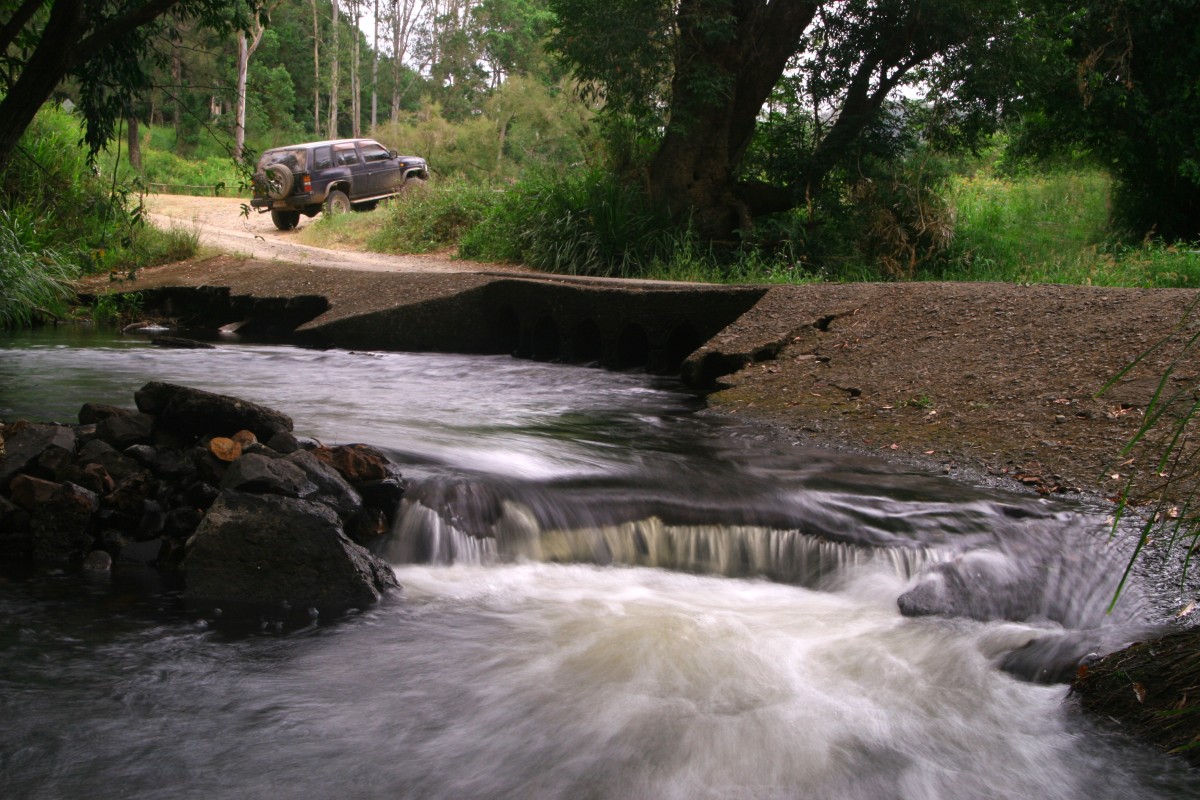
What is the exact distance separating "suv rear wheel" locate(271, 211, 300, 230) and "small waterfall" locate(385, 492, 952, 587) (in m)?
19.7

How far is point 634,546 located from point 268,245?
1500 centimetres

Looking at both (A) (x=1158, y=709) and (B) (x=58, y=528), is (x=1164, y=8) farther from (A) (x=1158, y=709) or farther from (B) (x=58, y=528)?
(B) (x=58, y=528)

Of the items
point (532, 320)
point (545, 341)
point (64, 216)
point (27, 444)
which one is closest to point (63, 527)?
point (27, 444)

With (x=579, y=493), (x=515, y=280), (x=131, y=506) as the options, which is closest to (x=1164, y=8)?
(x=515, y=280)

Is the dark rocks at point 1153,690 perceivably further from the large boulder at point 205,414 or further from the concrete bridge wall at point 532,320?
the concrete bridge wall at point 532,320

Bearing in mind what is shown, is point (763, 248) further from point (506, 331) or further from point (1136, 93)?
point (1136, 93)

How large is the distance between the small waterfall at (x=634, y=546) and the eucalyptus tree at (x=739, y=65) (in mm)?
8539

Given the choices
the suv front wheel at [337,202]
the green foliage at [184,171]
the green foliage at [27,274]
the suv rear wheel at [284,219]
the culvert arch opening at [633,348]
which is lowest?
the culvert arch opening at [633,348]

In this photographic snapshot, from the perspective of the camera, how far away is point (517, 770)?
3.38 meters

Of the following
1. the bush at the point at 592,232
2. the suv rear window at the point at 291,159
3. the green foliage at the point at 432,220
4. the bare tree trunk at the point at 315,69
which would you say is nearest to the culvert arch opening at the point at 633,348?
the bush at the point at 592,232

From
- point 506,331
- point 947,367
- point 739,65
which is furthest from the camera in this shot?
point 739,65

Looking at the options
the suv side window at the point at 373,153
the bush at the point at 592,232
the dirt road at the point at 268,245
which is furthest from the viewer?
the suv side window at the point at 373,153

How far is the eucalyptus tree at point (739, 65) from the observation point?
12.8 metres

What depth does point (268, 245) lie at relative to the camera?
18625mm
